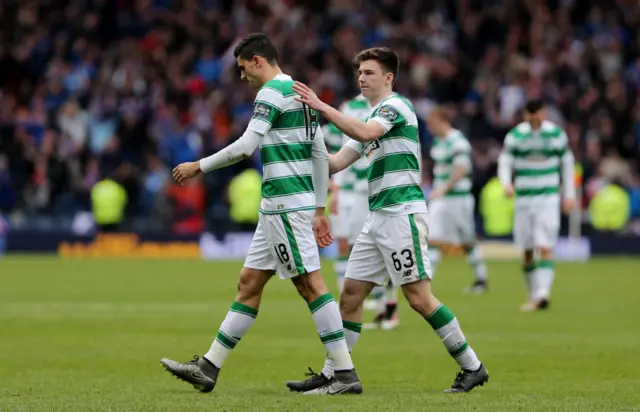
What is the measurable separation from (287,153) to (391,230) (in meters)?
0.93

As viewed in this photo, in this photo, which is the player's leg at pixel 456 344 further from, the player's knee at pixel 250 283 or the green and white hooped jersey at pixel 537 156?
the green and white hooped jersey at pixel 537 156

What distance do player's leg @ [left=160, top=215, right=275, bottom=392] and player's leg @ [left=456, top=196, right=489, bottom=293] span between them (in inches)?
397

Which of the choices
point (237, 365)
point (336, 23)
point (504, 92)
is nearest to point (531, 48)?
point (504, 92)

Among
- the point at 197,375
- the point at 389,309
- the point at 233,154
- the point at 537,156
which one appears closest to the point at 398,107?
the point at 233,154

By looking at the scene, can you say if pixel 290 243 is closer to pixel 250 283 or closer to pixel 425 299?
pixel 250 283

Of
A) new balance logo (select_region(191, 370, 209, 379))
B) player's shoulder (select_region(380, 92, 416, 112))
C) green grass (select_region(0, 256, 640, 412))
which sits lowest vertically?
green grass (select_region(0, 256, 640, 412))

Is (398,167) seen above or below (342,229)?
above

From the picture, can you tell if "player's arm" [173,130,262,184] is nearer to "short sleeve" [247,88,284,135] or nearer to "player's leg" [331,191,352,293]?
"short sleeve" [247,88,284,135]

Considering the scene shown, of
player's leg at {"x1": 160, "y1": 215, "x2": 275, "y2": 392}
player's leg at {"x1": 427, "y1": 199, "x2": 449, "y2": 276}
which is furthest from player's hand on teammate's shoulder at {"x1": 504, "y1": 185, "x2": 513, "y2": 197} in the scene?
player's leg at {"x1": 160, "y1": 215, "x2": 275, "y2": 392}

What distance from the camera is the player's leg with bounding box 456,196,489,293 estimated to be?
18844 millimetres

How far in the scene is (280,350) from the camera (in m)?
11.8

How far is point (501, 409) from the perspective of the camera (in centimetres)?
813

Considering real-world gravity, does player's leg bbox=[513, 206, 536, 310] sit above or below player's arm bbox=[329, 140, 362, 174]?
below

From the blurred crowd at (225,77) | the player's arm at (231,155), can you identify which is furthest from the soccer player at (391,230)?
the blurred crowd at (225,77)
